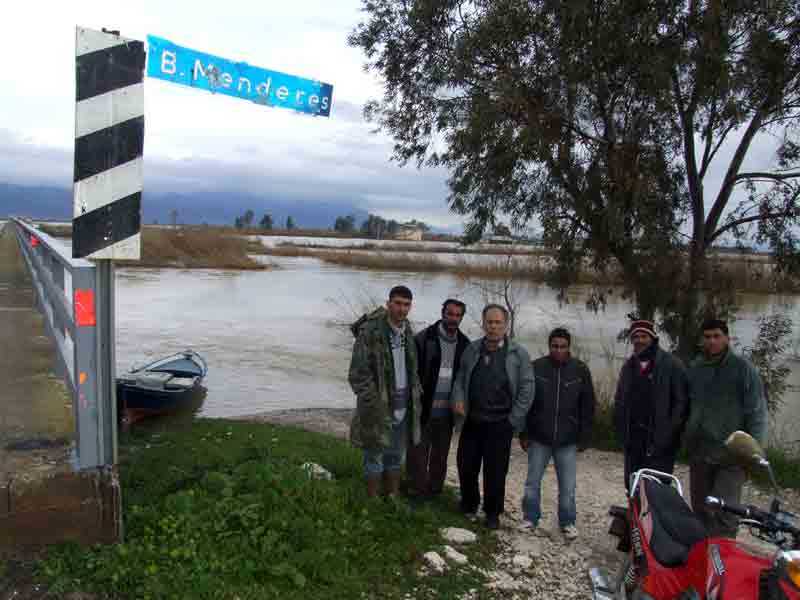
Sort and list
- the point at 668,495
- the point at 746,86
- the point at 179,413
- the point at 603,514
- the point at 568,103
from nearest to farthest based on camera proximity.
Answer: the point at 668,495 < the point at 603,514 < the point at 746,86 < the point at 568,103 < the point at 179,413

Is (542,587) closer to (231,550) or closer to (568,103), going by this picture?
(231,550)

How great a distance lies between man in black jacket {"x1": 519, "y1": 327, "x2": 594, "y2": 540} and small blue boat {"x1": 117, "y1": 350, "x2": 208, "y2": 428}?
621 centimetres

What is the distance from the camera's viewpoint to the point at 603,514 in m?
6.14

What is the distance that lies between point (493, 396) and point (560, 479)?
2.83 feet

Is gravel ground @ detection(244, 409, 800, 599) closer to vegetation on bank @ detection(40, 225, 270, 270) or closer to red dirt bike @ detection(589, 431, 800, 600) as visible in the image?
red dirt bike @ detection(589, 431, 800, 600)

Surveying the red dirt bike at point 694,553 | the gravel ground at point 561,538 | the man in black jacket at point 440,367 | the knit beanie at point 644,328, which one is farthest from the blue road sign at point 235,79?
the gravel ground at point 561,538

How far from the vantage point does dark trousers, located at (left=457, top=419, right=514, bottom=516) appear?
5066mm

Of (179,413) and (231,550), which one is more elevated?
(231,550)

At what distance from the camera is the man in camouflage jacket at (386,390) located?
466 centimetres

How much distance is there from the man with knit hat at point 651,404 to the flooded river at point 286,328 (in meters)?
5.13

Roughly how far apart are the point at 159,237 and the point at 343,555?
50.3m

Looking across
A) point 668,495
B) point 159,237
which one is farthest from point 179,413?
point 159,237

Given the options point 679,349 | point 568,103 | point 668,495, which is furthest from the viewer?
point 679,349

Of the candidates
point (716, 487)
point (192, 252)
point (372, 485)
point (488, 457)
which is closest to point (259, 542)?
point (372, 485)
